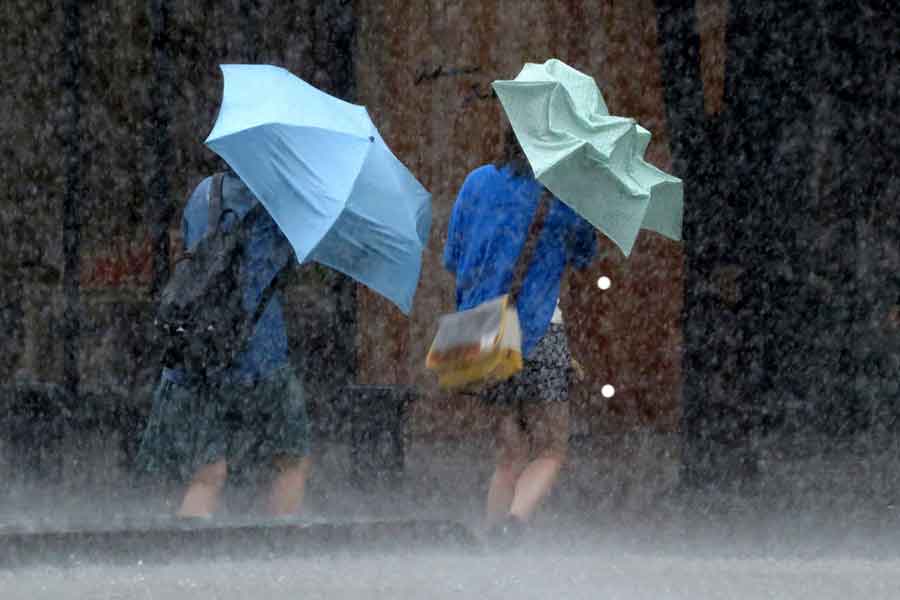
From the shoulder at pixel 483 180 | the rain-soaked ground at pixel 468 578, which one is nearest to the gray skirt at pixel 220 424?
the rain-soaked ground at pixel 468 578

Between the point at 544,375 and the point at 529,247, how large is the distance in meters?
0.51

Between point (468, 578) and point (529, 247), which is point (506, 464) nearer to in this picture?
point (468, 578)

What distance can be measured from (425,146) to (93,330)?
2268 mm

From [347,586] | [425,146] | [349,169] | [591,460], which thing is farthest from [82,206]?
[347,586]

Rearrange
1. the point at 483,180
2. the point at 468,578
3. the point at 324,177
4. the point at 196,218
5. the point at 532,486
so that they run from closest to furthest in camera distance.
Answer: the point at 468,578
the point at 196,218
the point at 324,177
the point at 483,180
the point at 532,486

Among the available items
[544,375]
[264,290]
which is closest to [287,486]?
[264,290]

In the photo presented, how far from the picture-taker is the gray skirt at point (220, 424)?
6547 mm

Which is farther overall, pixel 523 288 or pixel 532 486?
pixel 532 486

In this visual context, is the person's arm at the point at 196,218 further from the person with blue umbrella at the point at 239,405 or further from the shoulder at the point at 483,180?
the shoulder at the point at 483,180

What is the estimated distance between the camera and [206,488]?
6.65 m

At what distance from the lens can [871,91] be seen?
31.4ft

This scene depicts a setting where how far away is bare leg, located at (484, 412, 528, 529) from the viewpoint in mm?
6824

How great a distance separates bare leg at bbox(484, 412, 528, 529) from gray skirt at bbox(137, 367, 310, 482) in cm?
79

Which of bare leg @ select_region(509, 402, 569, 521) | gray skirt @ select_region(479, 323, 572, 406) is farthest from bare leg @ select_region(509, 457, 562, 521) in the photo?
gray skirt @ select_region(479, 323, 572, 406)
